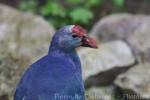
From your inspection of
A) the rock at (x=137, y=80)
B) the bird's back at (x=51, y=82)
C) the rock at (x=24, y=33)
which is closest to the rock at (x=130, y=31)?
the rock at (x=137, y=80)

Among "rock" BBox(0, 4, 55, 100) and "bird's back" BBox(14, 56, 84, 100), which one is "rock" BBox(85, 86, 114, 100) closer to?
"rock" BBox(0, 4, 55, 100)

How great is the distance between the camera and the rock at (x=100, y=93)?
15.2ft

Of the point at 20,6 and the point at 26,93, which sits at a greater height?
the point at 20,6

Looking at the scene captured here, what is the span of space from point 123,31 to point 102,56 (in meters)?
0.85

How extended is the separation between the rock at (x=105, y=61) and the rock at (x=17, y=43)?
0.44m

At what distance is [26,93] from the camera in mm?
3078

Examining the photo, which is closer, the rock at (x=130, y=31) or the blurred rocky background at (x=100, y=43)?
the blurred rocky background at (x=100, y=43)

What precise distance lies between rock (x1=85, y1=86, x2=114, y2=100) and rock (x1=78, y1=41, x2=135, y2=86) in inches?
2.6

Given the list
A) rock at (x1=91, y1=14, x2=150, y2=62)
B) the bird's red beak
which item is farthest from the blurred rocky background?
the bird's red beak

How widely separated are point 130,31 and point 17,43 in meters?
1.15

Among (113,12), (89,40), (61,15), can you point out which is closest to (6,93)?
(89,40)

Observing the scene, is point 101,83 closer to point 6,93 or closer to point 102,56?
point 102,56

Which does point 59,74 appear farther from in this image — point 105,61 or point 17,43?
point 17,43

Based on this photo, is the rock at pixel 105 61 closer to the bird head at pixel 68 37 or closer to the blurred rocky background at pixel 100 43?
the blurred rocky background at pixel 100 43
